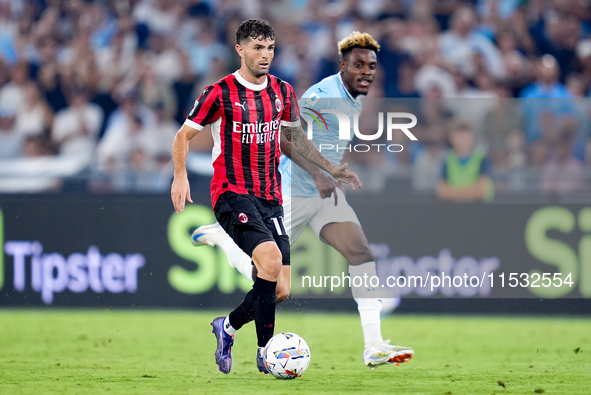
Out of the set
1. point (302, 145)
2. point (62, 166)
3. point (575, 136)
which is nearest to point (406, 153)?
point (575, 136)

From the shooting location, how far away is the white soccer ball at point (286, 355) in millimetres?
5234

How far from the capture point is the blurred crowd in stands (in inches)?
335

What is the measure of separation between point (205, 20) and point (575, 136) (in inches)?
203

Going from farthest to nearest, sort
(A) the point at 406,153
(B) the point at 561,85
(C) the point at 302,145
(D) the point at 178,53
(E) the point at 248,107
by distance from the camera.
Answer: (D) the point at 178,53 < (B) the point at 561,85 < (A) the point at 406,153 < (C) the point at 302,145 < (E) the point at 248,107

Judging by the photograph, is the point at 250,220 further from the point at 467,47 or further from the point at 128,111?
the point at 467,47

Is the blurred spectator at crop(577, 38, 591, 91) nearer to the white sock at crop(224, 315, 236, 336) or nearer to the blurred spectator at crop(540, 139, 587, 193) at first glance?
the blurred spectator at crop(540, 139, 587, 193)

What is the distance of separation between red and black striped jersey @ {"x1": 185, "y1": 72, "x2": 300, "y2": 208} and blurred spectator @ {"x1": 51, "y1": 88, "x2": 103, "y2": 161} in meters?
4.86

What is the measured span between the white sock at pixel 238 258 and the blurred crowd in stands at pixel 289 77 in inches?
83.8

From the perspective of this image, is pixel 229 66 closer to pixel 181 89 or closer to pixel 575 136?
pixel 181 89

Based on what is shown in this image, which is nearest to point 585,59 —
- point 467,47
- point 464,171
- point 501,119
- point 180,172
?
point 467,47

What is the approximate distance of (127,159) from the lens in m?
9.44

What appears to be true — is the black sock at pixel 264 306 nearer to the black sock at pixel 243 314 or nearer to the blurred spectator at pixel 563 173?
the black sock at pixel 243 314

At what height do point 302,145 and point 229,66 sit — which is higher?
point 229,66

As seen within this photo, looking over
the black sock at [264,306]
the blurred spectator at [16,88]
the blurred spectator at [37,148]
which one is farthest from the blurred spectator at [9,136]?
the black sock at [264,306]
